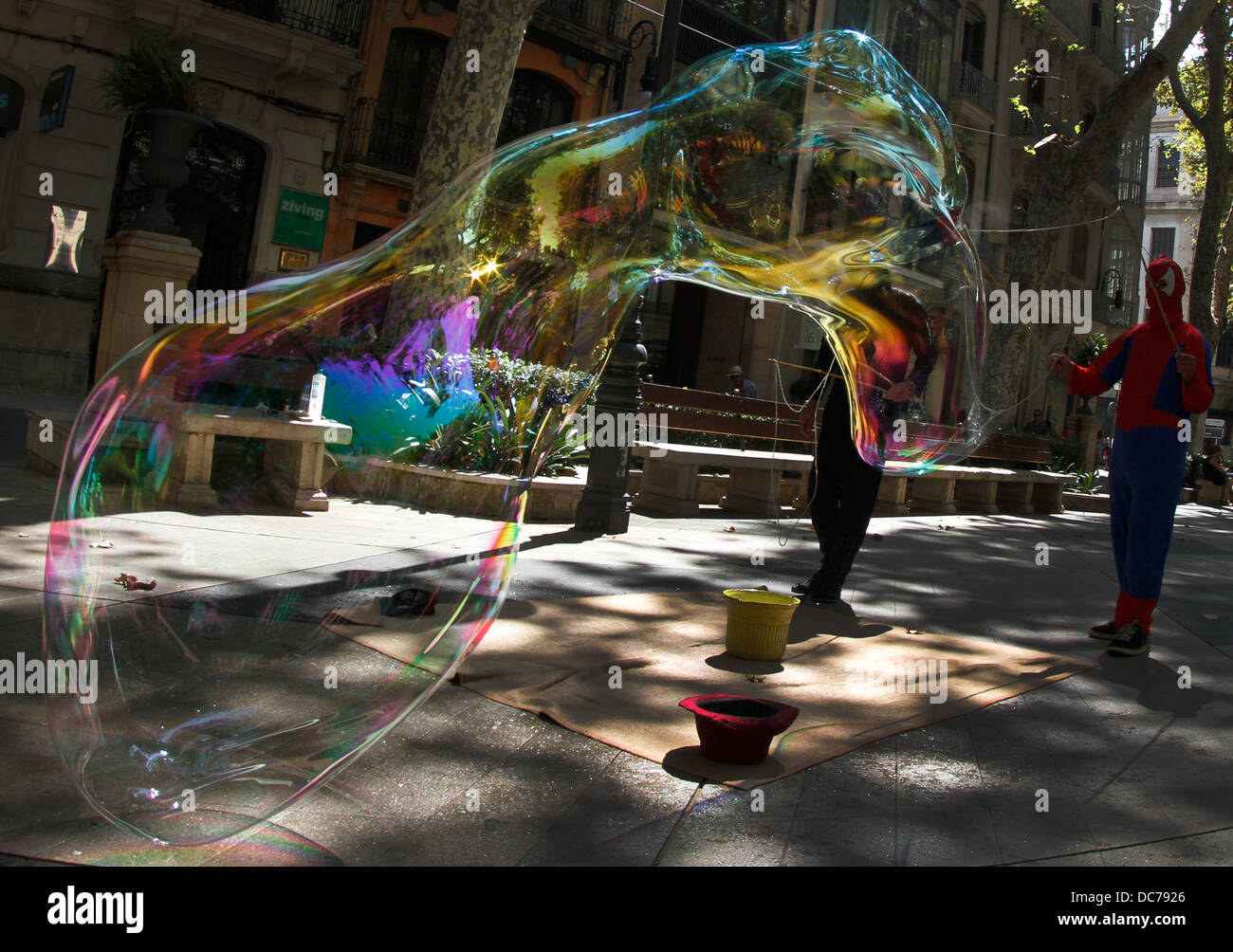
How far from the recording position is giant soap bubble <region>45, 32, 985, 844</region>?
2.23 meters

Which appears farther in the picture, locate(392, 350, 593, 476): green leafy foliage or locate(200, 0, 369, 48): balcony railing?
locate(200, 0, 369, 48): balcony railing

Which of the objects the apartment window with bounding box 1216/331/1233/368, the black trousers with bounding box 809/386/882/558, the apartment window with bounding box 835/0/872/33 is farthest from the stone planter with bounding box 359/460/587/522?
the apartment window with bounding box 1216/331/1233/368

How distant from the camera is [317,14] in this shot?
15820 mm

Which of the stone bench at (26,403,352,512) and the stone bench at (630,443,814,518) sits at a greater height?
the stone bench at (630,443,814,518)

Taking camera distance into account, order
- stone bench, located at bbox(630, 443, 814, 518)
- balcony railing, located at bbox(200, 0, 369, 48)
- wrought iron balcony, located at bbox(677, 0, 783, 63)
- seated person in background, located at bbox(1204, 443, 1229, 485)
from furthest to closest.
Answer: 1. seated person in background, located at bbox(1204, 443, 1229, 485)
2. wrought iron balcony, located at bbox(677, 0, 783, 63)
3. balcony railing, located at bbox(200, 0, 369, 48)
4. stone bench, located at bbox(630, 443, 814, 518)

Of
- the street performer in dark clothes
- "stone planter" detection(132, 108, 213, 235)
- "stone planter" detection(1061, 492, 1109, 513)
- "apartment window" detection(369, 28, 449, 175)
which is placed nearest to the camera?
the street performer in dark clothes

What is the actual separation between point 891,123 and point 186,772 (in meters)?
3.20

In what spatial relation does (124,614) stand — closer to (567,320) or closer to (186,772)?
(186,772)

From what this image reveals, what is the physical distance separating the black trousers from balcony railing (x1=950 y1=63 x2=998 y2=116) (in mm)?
22364

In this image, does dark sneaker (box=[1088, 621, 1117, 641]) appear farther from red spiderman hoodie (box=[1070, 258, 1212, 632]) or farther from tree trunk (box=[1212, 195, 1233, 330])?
tree trunk (box=[1212, 195, 1233, 330])

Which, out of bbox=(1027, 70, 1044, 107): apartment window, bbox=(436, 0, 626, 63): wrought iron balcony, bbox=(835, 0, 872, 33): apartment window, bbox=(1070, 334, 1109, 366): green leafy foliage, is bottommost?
bbox=(1070, 334, 1109, 366): green leafy foliage

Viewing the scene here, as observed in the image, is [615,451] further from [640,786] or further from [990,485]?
[990,485]

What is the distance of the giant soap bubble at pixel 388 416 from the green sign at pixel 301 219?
13.5 metres
